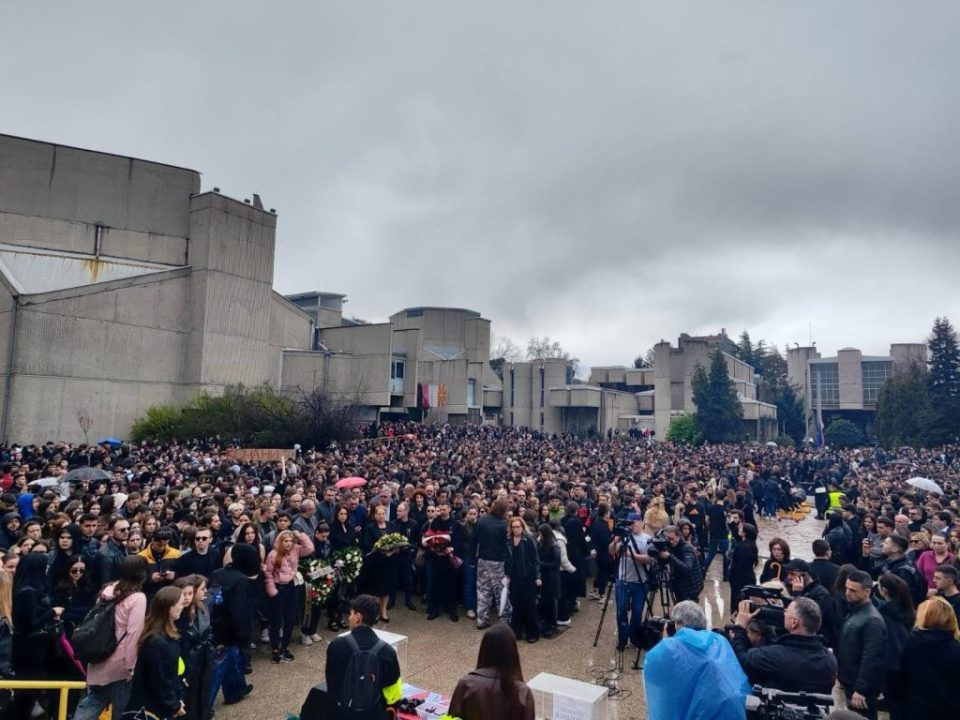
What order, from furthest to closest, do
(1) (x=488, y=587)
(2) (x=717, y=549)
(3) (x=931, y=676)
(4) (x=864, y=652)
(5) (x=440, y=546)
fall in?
(2) (x=717, y=549)
(5) (x=440, y=546)
(1) (x=488, y=587)
(4) (x=864, y=652)
(3) (x=931, y=676)

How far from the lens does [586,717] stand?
12.9 feet

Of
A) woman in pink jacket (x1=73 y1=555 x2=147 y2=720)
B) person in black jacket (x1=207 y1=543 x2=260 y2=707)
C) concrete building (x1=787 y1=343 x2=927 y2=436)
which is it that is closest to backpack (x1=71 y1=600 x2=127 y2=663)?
woman in pink jacket (x1=73 y1=555 x2=147 y2=720)

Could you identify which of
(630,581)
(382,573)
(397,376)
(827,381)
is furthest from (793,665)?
(827,381)

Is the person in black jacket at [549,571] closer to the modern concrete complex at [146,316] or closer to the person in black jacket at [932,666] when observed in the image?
the person in black jacket at [932,666]

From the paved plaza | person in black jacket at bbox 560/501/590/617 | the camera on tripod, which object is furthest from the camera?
person in black jacket at bbox 560/501/590/617

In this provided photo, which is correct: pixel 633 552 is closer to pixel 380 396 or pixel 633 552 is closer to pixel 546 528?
pixel 546 528

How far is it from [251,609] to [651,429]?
4840cm

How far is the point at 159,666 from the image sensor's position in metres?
3.72

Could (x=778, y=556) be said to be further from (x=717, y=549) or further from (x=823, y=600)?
(x=717, y=549)

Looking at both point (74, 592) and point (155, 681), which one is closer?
point (155, 681)

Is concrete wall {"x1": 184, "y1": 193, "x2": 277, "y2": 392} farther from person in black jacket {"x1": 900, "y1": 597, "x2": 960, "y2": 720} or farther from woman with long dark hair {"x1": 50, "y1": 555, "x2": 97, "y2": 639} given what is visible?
person in black jacket {"x1": 900, "y1": 597, "x2": 960, "y2": 720}

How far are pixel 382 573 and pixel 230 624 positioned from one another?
262 cm

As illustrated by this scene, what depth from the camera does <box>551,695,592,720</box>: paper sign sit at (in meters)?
3.94

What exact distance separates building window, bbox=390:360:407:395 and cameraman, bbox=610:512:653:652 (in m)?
34.4
